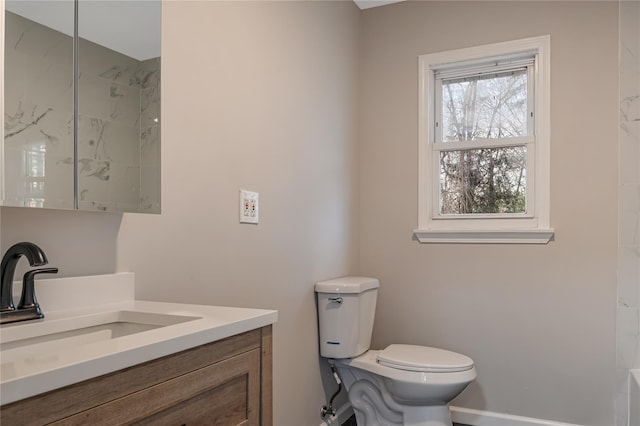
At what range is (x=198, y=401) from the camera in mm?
915

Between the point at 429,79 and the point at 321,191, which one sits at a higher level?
the point at 429,79

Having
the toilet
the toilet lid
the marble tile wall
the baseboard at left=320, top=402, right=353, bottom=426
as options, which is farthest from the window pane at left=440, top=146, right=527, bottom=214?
the baseboard at left=320, top=402, right=353, bottom=426

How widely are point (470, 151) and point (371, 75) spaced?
0.73 meters

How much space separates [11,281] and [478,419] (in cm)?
236

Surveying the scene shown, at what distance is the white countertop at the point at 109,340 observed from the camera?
63cm

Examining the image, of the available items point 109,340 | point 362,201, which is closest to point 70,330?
point 109,340

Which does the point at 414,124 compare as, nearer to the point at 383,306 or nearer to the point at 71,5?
the point at 383,306

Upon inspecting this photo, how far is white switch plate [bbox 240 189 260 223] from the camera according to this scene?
180cm

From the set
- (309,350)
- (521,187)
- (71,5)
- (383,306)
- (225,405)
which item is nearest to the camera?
(225,405)

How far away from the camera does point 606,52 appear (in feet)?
7.85

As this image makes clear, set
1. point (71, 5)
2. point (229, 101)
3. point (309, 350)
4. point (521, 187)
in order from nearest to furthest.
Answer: point (71, 5), point (229, 101), point (309, 350), point (521, 187)

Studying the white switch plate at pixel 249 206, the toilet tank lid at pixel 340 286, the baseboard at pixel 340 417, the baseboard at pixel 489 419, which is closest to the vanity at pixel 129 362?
the white switch plate at pixel 249 206

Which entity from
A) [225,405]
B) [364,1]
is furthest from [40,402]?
[364,1]

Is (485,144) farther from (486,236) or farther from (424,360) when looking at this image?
(424,360)
